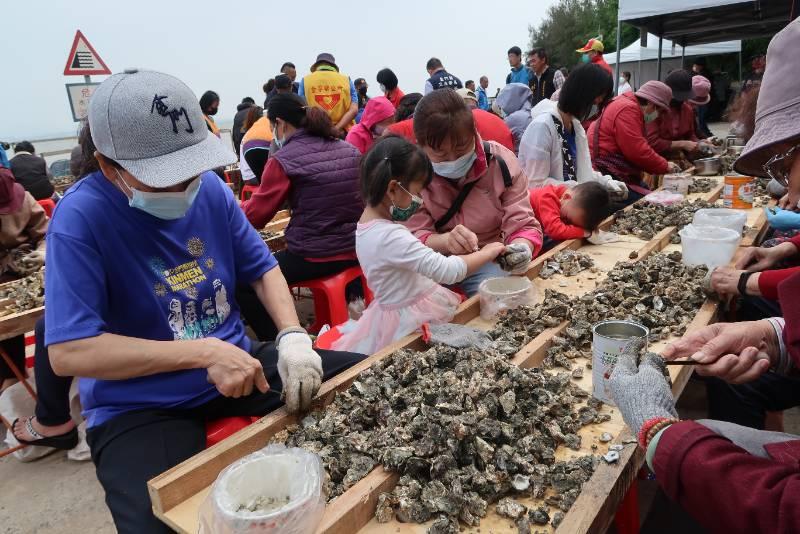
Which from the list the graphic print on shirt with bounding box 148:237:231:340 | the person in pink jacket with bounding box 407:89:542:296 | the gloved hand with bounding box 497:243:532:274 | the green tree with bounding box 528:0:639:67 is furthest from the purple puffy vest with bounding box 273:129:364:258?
the green tree with bounding box 528:0:639:67

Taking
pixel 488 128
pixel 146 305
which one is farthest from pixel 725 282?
pixel 488 128

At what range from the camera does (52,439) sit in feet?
10.9

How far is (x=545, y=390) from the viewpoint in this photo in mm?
1777

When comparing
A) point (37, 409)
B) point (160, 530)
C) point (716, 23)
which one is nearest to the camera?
point (160, 530)

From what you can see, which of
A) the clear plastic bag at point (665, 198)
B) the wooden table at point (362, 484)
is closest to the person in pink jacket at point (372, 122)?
the clear plastic bag at point (665, 198)

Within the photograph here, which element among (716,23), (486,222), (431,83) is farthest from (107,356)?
(716,23)

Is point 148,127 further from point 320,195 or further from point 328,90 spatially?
point 328,90

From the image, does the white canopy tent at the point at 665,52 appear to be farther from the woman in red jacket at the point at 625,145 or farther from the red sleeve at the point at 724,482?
the red sleeve at the point at 724,482

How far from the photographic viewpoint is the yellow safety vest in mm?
6844

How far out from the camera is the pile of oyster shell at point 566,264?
3.12 m

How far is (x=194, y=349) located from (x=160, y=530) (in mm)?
557

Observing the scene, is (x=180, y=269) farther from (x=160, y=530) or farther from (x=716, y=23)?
(x=716, y=23)

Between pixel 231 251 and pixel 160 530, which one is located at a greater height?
pixel 231 251

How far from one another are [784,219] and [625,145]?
89.8 inches
